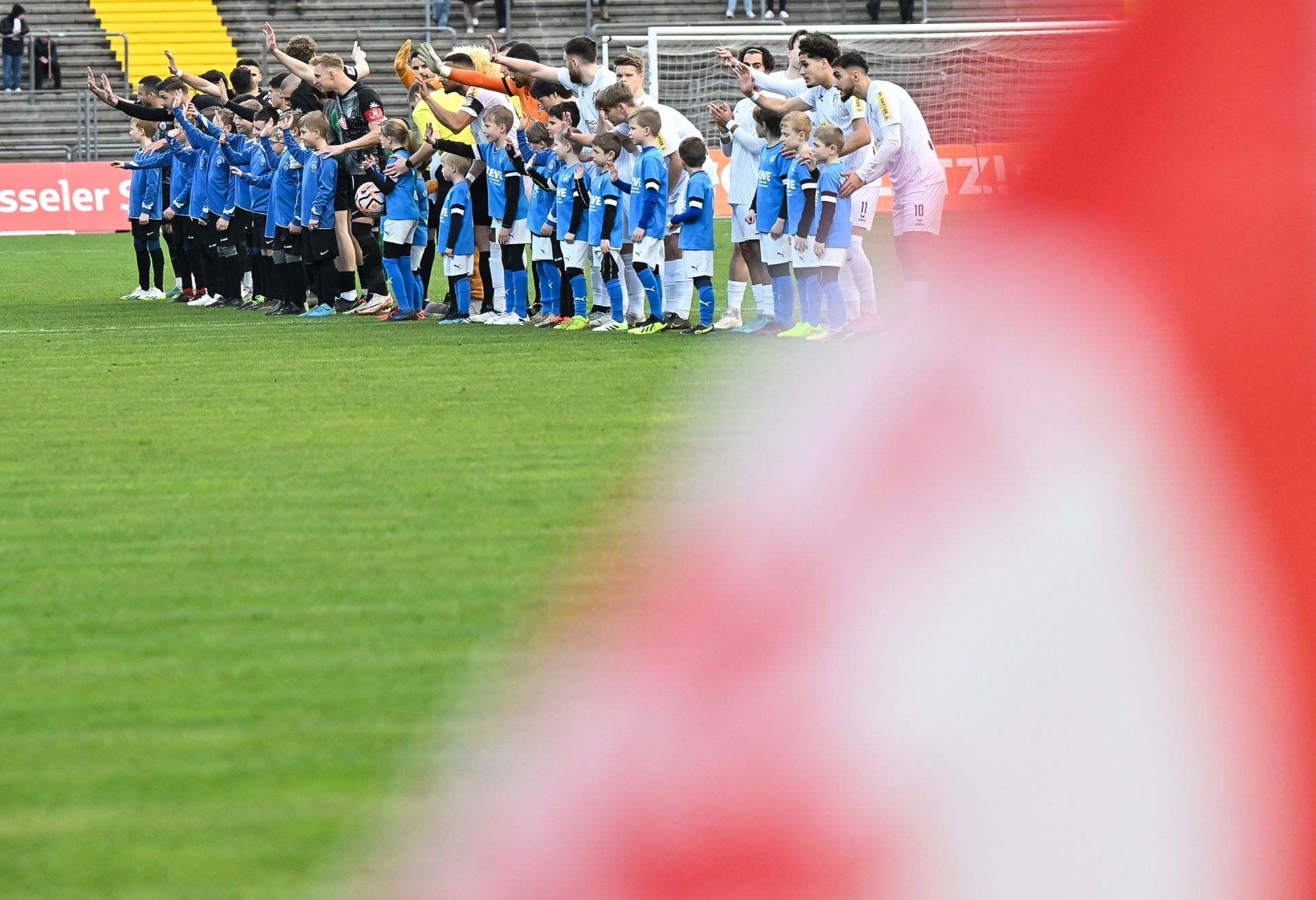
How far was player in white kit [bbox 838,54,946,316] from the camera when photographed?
37.2 feet

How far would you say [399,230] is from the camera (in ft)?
45.4

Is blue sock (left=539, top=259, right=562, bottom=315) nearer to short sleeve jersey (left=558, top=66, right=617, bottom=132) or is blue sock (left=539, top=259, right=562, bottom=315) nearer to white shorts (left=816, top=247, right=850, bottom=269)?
short sleeve jersey (left=558, top=66, right=617, bottom=132)

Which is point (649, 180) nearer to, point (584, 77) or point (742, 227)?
point (742, 227)

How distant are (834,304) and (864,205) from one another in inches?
32.5

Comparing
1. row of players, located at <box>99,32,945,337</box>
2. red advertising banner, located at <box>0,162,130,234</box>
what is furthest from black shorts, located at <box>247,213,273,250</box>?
red advertising banner, located at <box>0,162,130,234</box>

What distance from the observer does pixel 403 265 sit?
14164 mm

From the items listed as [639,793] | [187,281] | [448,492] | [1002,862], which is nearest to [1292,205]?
[1002,862]

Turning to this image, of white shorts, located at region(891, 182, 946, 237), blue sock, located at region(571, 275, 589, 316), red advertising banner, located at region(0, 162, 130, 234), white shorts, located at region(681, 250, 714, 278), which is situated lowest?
red advertising banner, located at region(0, 162, 130, 234)

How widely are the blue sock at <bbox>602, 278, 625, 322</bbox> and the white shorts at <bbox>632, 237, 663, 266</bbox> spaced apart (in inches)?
19.5

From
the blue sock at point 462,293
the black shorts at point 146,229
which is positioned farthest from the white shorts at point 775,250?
the black shorts at point 146,229

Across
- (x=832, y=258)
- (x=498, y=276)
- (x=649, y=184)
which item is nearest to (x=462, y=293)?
(x=498, y=276)

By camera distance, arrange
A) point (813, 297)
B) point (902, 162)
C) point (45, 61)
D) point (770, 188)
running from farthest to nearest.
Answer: point (45, 61) → point (770, 188) → point (813, 297) → point (902, 162)

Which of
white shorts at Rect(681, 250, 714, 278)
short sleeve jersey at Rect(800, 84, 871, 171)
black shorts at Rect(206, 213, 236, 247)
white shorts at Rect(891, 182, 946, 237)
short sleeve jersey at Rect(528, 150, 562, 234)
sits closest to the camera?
white shorts at Rect(891, 182, 946, 237)

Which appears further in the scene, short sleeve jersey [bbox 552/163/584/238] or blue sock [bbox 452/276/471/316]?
blue sock [bbox 452/276/471/316]
